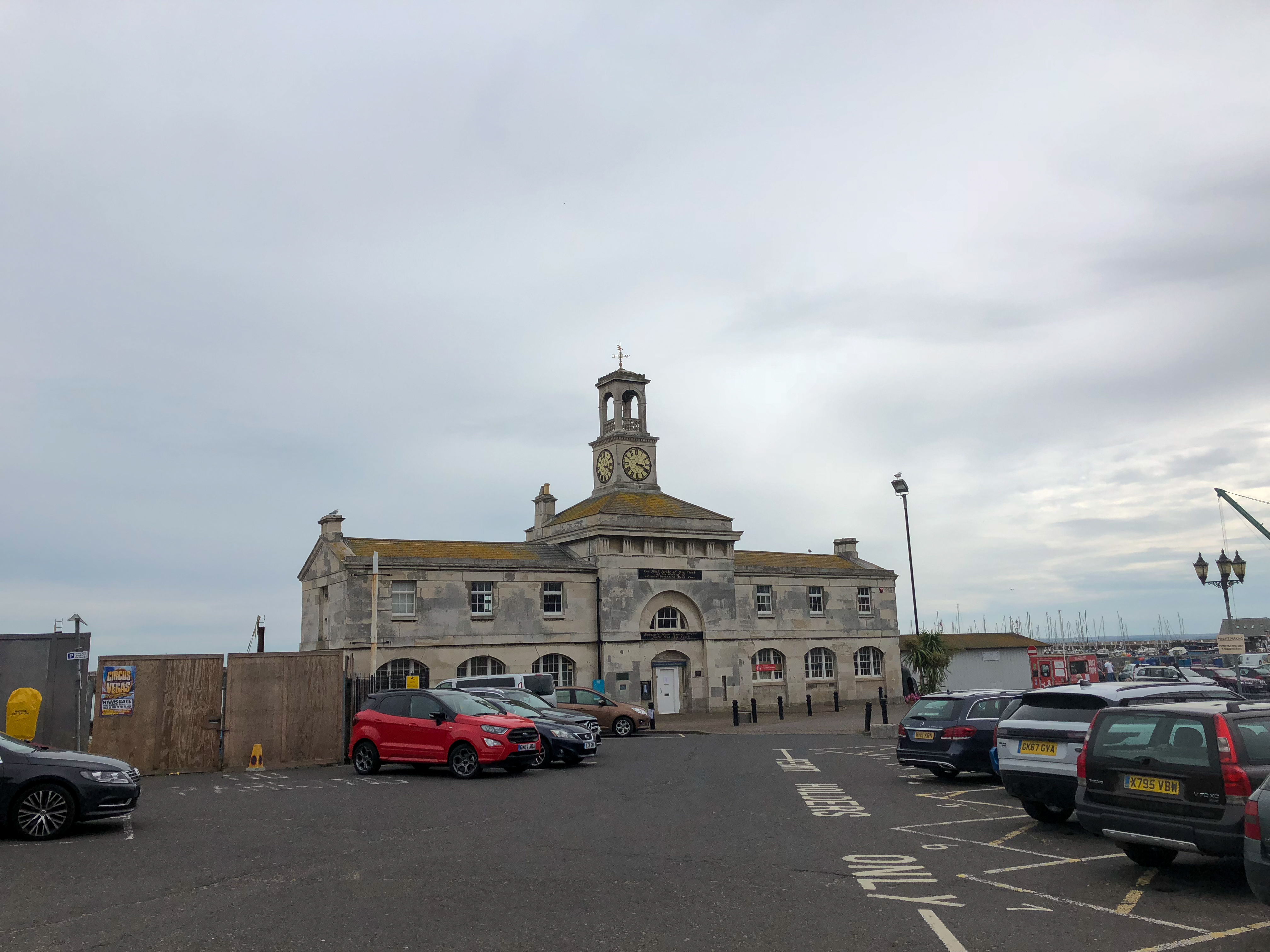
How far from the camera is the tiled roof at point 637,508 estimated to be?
1602 inches

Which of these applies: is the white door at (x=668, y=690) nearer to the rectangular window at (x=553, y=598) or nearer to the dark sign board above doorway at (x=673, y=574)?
the dark sign board above doorway at (x=673, y=574)

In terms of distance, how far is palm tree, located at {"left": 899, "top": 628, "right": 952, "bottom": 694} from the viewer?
38.8 meters

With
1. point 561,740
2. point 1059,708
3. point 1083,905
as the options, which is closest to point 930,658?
point 561,740

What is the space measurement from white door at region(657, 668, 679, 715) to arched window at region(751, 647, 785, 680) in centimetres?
415

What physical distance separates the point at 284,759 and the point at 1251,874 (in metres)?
18.9

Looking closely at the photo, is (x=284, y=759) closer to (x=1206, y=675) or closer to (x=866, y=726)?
(x=866, y=726)

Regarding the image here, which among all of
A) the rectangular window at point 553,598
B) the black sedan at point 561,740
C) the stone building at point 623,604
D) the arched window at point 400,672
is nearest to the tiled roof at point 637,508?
the stone building at point 623,604

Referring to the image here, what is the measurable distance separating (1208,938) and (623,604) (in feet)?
109

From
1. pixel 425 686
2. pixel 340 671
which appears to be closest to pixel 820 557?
pixel 425 686

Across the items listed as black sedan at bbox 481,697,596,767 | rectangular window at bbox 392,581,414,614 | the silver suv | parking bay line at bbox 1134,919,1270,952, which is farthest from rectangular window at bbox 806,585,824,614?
parking bay line at bbox 1134,919,1270,952

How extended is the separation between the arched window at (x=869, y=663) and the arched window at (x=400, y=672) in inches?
853

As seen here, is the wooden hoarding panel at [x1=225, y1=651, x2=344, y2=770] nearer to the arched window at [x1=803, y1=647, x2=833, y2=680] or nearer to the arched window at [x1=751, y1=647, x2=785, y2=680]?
the arched window at [x1=751, y1=647, x2=785, y2=680]

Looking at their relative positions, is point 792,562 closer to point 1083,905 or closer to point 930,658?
point 930,658

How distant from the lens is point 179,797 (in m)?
15.7
